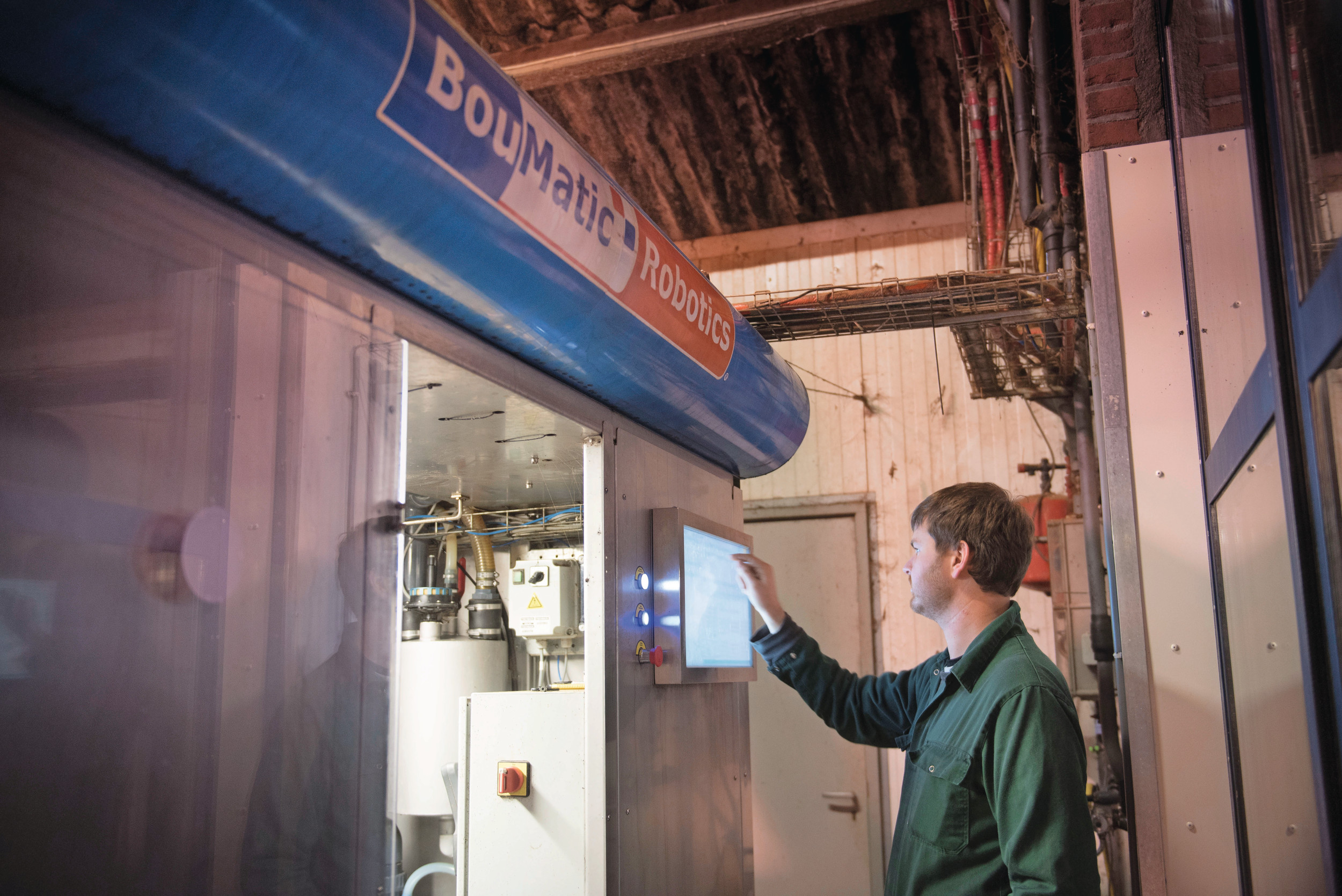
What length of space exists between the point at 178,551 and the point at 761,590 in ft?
5.51

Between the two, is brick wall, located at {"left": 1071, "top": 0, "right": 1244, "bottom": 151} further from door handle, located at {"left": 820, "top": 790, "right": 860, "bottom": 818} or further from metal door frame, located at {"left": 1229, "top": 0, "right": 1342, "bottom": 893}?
door handle, located at {"left": 820, "top": 790, "right": 860, "bottom": 818}

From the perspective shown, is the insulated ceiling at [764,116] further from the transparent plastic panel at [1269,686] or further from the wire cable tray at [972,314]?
the transparent plastic panel at [1269,686]

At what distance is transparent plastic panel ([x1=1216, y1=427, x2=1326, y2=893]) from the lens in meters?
1.03

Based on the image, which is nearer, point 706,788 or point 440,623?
point 706,788

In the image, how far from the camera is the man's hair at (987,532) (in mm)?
1919

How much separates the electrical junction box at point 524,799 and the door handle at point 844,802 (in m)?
2.22

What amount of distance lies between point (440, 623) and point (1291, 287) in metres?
3.09

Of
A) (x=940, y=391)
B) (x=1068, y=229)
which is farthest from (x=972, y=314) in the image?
(x=940, y=391)

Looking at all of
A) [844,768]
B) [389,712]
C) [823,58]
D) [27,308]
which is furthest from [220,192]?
[844,768]

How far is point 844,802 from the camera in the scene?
174 inches

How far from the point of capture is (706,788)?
2.78 m

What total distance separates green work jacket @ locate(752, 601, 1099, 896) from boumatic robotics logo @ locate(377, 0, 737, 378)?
964mm

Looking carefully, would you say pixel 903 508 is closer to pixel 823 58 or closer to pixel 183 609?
pixel 823 58

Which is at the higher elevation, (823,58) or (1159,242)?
(823,58)
